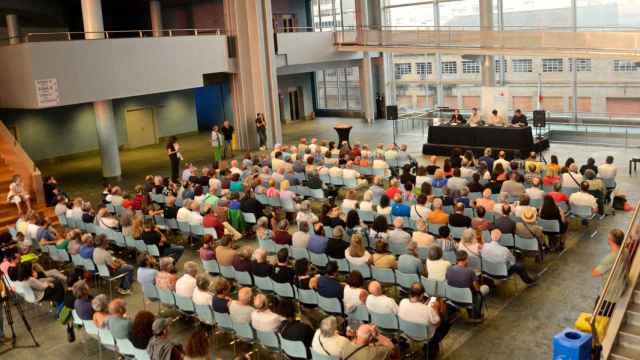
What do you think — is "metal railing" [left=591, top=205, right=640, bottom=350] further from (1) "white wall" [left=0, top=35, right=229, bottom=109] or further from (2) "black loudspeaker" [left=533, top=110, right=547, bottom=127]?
(1) "white wall" [left=0, top=35, right=229, bottom=109]

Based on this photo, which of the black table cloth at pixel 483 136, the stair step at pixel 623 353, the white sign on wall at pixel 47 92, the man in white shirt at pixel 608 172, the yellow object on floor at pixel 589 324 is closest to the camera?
the stair step at pixel 623 353

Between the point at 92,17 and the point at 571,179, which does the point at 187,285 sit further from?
the point at 92,17

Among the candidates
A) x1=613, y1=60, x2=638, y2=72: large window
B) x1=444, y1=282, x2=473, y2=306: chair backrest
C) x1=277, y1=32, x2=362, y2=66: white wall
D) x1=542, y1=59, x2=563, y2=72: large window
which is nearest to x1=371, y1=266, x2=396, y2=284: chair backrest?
x1=444, y1=282, x2=473, y2=306: chair backrest

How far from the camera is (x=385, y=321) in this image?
7.55m

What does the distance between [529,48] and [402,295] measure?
14010mm

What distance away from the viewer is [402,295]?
9.63 m

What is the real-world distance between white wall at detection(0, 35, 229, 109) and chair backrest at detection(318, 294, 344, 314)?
40.3 ft

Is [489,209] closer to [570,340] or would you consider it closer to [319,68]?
[570,340]

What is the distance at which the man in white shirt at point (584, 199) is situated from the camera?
11234 millimetres

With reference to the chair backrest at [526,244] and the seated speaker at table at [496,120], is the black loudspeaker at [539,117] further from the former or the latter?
the chair backrest at [526,244]

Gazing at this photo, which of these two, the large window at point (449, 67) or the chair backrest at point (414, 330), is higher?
the large window at point (449, 67)

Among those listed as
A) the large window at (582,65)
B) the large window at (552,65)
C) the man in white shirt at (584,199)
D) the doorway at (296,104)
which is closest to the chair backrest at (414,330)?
the man in white shirt at (584,199)

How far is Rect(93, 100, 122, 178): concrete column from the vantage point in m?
19.7

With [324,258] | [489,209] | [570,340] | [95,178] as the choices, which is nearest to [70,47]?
[95,178]
